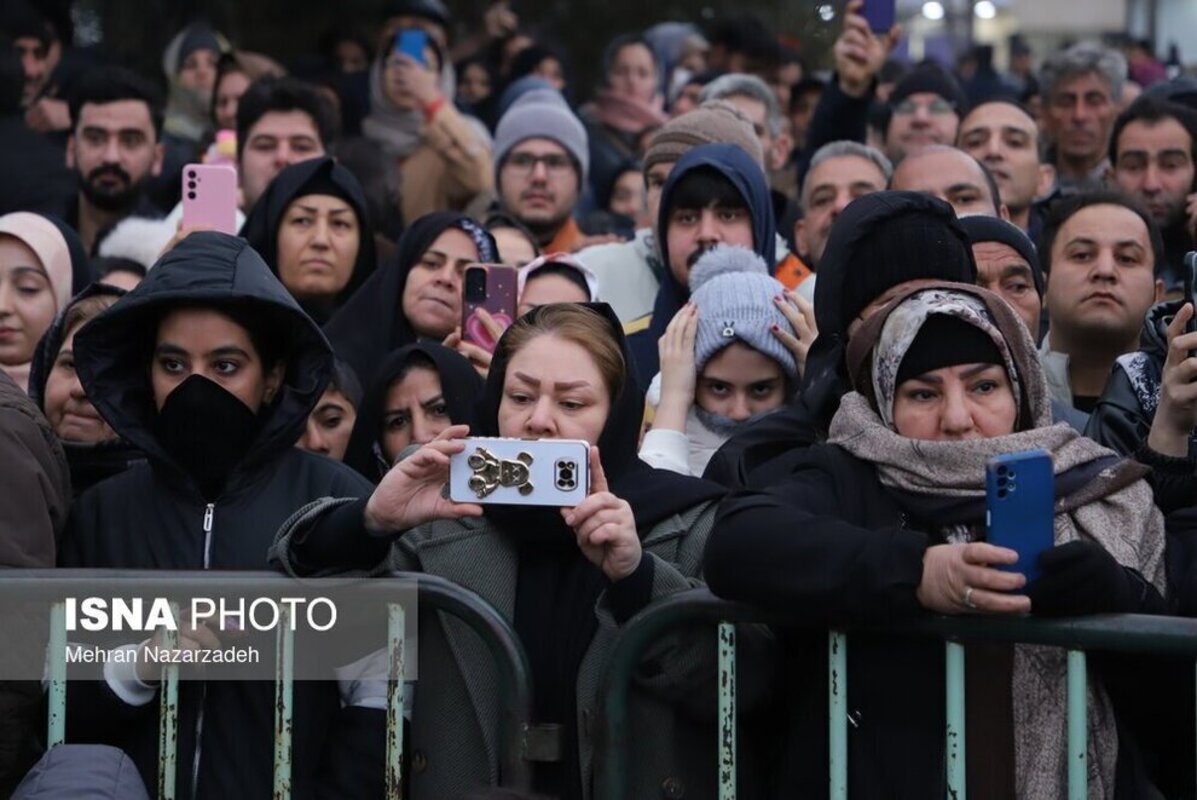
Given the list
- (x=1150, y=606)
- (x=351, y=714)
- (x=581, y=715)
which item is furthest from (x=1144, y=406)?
(x=351, y=714)

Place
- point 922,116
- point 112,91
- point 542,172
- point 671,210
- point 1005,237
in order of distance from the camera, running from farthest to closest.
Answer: point 922,116
point 112,91
point 542,172
point 671,210
point 1005,237

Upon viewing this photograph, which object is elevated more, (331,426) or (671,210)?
(671,210)

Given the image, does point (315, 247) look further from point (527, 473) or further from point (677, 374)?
point (527, 473)

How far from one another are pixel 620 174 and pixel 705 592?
6.84 meters

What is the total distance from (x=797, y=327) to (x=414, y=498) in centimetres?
189

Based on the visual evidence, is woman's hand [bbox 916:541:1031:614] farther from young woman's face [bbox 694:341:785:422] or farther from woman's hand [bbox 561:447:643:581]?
young woman's face [bbox 694:341:785:422]

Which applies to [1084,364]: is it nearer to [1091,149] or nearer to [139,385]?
[139,385]

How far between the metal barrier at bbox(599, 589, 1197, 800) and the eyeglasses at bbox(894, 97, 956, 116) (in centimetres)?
581

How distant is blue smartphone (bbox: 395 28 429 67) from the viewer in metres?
10.0

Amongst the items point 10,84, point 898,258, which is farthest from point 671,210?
point 10,84

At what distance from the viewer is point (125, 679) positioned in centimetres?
469

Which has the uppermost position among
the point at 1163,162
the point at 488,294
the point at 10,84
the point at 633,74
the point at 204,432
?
the point at 633,74

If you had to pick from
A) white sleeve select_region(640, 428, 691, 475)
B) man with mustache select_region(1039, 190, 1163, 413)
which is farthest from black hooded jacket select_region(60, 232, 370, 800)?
man with mustache select_region(1039, 190, 1163, 413)

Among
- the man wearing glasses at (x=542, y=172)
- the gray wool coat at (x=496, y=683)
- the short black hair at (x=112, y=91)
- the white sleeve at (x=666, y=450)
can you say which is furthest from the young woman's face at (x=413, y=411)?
the short black hair at (x=112, y=91)
